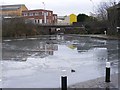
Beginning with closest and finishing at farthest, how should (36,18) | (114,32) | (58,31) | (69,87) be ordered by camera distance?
(69,87), (114,32), (58,31), (36,18)

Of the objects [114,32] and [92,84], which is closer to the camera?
[92,84]

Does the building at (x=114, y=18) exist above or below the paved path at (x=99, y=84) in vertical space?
above

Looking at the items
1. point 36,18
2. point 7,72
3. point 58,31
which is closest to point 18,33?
point 58,31

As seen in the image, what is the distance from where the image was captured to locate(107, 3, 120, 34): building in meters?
65.1

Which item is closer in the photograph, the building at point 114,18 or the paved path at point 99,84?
the paved path at point 99,84

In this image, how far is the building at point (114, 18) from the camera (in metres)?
65.1

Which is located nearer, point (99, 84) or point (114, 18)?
point (99, 84)

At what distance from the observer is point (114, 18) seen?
6588cm

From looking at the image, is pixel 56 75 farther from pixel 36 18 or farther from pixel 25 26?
pixel 36 18

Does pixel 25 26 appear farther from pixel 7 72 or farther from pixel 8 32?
pixel 7 72

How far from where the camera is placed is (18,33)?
84312 millimetres

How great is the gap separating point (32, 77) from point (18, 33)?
7213cm

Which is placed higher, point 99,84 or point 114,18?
point 114,18

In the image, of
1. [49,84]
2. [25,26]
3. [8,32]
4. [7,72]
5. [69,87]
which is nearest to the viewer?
[69,87]
